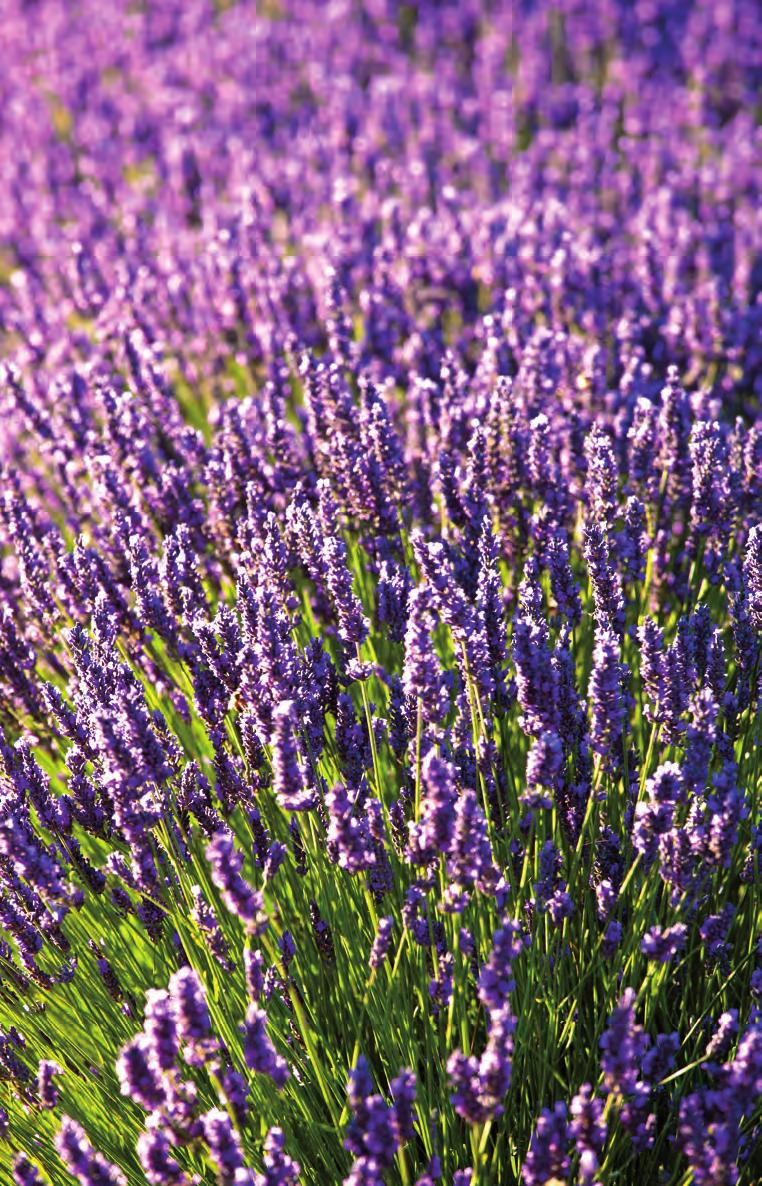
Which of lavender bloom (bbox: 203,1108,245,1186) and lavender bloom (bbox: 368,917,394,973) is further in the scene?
lavender bloom (bbox: 368,917,394,973)

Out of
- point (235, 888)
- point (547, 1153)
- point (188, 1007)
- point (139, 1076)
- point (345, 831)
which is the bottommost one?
point (547, 1153)

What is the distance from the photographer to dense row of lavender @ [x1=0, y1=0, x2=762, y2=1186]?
226cm

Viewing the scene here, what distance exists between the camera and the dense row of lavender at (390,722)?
2264mm

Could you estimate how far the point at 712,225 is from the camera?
695 centimetres

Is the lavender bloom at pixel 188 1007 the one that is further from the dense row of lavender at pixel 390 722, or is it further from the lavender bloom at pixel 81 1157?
the lavender bloom at pixel 81 1157

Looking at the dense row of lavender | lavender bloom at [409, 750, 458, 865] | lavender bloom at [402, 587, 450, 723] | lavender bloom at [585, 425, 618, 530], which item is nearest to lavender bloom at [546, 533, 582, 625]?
the dense row of lavender

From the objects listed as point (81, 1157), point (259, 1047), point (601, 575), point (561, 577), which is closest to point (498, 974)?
point (259, 1047)

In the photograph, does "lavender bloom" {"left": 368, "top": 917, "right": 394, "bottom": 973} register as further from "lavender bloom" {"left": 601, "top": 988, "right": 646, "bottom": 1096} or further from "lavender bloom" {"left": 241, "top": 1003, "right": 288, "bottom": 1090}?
"lavender bloom" {"left": 601, "top": 988, "right": 646, "bottom": 1096}

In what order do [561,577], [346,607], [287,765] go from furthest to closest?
[561,577], [346,607], [287,765]

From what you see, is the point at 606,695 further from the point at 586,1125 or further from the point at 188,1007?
the point at 188,1007

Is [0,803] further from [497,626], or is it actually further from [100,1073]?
[497,626]

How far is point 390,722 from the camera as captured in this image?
2.85 metres

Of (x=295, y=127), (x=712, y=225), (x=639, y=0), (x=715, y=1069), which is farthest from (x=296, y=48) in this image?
(x=715, y=1069)

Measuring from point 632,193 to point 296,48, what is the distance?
207 inches
